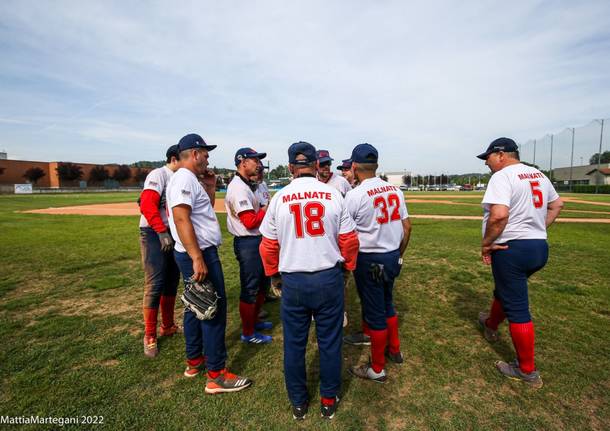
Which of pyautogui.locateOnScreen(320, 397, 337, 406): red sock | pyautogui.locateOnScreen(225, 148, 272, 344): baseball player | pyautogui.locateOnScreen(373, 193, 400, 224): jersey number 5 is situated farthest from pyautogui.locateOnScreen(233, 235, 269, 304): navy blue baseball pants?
pyautogui.locateOnScreen(320, 397, 337, 406): red sock

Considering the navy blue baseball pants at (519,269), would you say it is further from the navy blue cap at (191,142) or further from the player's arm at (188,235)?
the navy blue cap at (191,142)

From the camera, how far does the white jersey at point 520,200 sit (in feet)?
10.2

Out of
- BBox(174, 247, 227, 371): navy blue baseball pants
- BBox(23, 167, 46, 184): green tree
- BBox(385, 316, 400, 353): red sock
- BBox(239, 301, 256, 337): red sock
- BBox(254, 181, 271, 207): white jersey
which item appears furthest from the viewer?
BBox(23, 167, 46, 184): green tree

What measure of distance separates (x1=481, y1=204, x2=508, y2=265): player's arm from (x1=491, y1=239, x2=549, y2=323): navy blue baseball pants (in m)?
0.11

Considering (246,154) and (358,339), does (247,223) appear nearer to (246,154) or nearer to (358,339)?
(246,154)

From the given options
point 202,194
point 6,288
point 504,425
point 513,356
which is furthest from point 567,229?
point 6,288

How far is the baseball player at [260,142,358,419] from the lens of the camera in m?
2.51

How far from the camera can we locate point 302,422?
105 inches

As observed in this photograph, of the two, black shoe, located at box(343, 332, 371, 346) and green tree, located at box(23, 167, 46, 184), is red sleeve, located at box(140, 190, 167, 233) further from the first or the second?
green tree, located at box(23, 167, 46, 184)

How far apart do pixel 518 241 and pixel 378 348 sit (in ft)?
5.85

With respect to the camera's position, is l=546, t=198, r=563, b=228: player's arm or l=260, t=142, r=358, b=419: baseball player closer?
l=260, t=142, r=358, b=419: baseball player

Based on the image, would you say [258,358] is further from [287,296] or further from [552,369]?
[552,369]

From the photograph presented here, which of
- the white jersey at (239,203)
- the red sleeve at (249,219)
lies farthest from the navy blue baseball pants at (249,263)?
the red sleeve at (249,219)

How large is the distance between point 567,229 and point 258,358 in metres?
14.0
